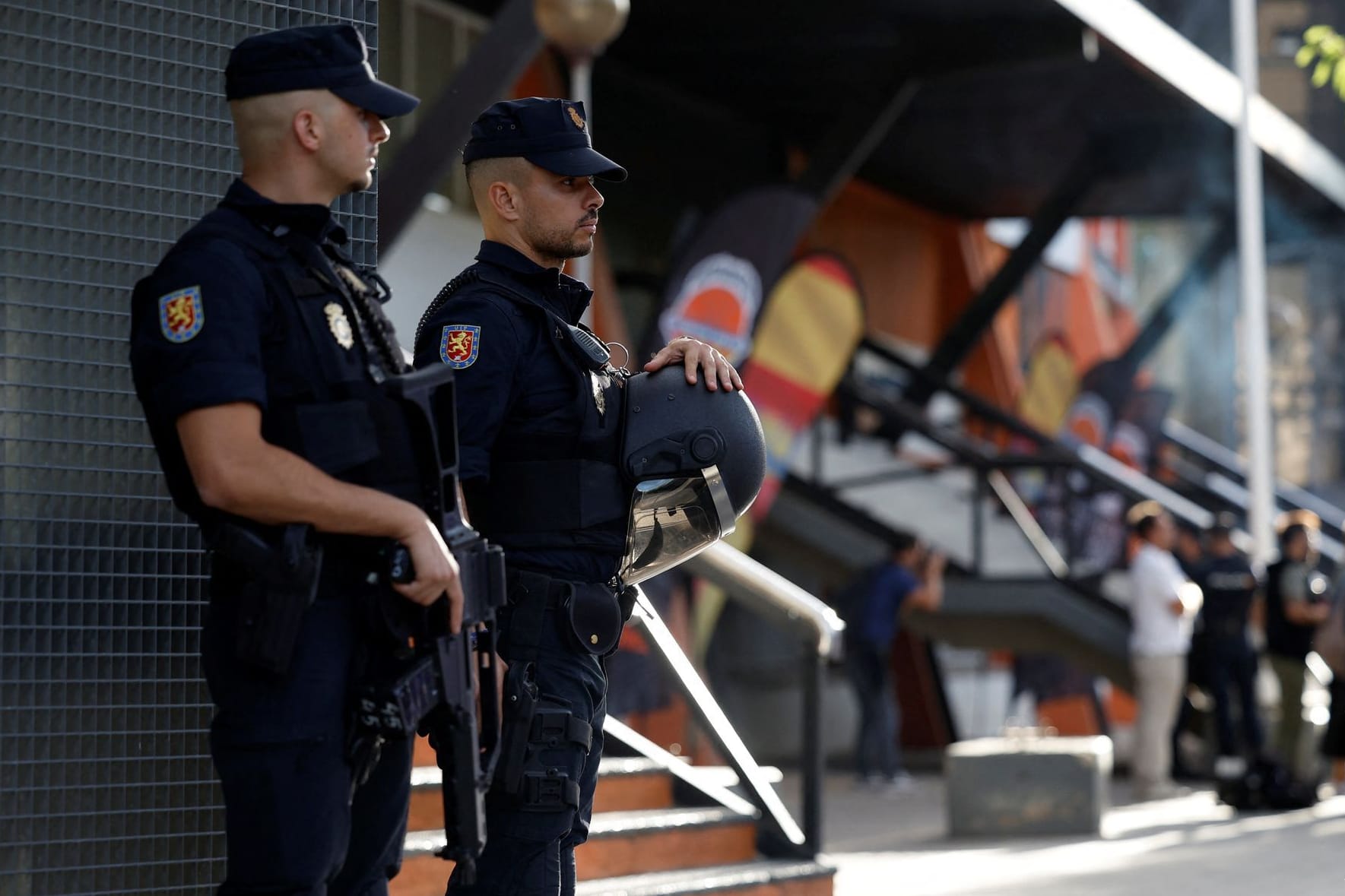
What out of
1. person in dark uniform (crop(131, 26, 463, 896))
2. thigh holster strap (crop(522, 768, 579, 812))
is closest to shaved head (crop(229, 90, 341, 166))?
person in dark uniform (crop(131, 26, 463, 896))

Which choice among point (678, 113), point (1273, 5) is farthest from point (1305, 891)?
point (1273, 5)

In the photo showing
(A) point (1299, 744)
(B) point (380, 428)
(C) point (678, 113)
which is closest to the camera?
(B) point (380, 428)

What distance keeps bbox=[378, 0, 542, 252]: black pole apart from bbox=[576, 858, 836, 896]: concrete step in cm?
390

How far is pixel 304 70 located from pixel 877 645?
10.2 m

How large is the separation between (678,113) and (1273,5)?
28000mm

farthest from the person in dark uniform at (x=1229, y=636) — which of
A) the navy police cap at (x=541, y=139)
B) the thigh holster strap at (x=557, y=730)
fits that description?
the thigh holster strap at (x=557, y=730)

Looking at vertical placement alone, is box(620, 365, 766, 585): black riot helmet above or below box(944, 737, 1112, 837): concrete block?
above

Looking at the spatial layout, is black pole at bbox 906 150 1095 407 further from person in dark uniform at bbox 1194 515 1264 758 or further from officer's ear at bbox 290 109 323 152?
officer's ear at bbox 290 109 323 152

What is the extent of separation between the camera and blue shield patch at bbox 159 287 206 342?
9.61 ft

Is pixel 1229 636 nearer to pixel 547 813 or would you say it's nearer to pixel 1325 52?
pixel 1325 52

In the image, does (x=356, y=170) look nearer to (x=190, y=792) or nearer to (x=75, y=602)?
(x=75, y=602)

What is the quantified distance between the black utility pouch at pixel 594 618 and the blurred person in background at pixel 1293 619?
29.1 feet

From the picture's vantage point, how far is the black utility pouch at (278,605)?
2916mm

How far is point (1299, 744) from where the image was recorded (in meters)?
11.8
